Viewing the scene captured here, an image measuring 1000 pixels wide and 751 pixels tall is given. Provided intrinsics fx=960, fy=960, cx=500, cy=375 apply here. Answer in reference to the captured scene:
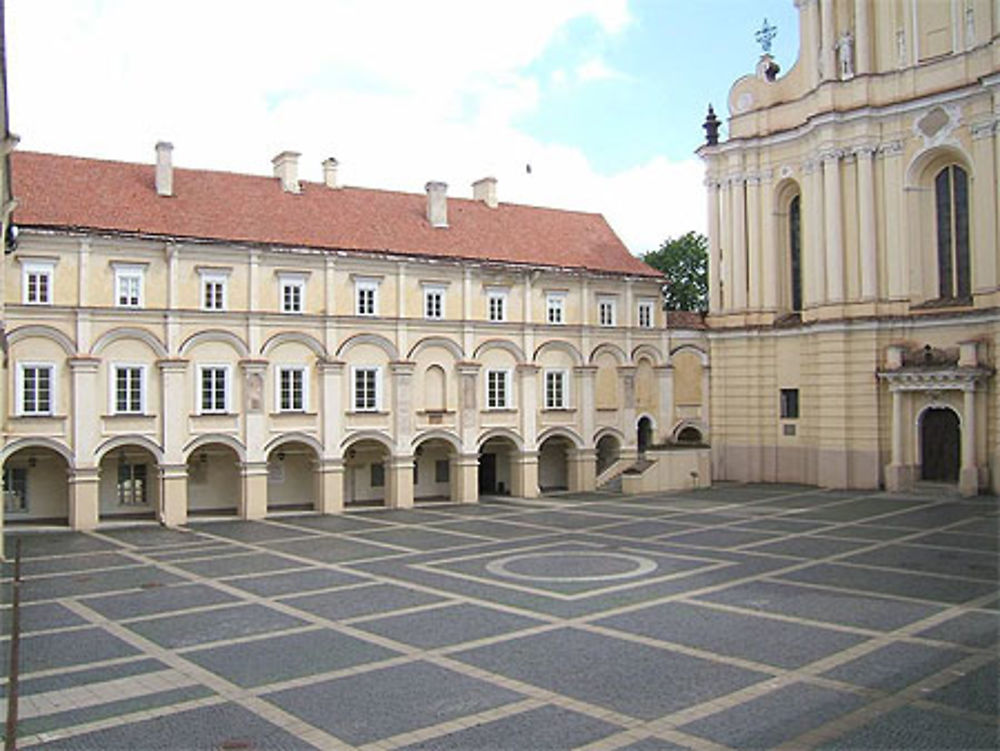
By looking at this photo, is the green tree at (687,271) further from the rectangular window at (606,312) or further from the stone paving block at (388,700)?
the stone paving block at (388,700)

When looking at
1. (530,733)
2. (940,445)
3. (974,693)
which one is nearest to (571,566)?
(974,693)

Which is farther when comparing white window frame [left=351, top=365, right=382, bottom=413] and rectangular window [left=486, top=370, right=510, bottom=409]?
rectangular window [left=486, top=370, right=510, bottom=409]

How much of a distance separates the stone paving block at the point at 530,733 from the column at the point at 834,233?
34214mm

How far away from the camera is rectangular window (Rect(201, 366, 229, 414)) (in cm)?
3731

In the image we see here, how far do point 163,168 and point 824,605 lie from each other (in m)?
30.5

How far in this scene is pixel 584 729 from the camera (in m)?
12.8

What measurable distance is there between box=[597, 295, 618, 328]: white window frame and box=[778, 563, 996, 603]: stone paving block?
23.6 meters

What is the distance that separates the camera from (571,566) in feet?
84.0

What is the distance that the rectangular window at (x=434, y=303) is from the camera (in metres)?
42.2

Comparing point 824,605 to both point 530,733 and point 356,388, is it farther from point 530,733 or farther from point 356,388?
point 356,388

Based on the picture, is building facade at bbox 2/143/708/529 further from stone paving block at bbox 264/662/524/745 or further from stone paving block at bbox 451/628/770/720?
stone paving block at bbox 264/662/524/745

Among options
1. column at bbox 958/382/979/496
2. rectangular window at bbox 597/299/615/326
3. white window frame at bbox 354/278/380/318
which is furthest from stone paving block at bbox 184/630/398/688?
rectangular window at bbox 597/299/615/326

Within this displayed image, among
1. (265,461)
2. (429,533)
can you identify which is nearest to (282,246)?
(265,461)

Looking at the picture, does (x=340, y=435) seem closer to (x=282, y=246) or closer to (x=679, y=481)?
(x=282, y=246)
